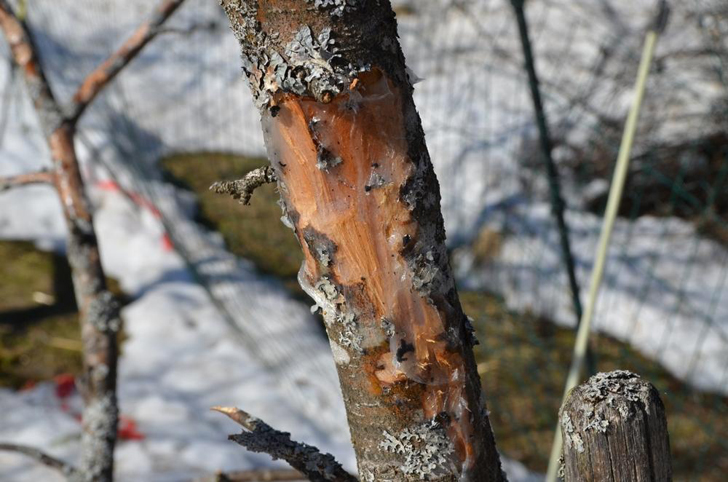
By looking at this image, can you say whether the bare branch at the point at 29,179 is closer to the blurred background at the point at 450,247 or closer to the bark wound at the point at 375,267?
the bark wound at the point at 375,267

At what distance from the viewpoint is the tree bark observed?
660 mm

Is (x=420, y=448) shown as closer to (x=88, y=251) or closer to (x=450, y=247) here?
(x=88, y=251)

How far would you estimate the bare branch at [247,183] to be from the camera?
735 millimetres

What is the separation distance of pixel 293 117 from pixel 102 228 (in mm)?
3467

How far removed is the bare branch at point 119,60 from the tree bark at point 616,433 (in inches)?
41.9

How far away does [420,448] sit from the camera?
732 mm

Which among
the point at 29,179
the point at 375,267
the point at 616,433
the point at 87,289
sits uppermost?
the point at 29,179

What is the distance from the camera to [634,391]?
67cm

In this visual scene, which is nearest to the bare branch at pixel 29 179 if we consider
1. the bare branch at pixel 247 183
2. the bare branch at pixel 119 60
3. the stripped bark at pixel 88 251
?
the stripped bark at pixel 88 251

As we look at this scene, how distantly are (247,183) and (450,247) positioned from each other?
3.30m

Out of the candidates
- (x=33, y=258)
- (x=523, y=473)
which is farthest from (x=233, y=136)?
(x=523, y=473)

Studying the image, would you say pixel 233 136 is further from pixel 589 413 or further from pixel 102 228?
pixel 589 413

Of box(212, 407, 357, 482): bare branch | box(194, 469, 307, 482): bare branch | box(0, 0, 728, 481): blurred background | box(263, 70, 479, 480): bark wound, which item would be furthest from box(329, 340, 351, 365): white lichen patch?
box(0, 0, 728, 481): blurred background

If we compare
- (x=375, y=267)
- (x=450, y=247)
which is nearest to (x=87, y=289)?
(x=375, y=267)
